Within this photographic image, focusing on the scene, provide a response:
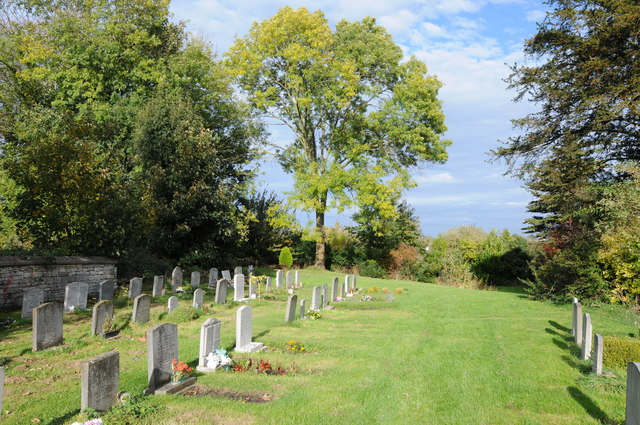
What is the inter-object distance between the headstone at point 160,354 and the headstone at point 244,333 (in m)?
2.14

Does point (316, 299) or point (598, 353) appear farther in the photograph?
point (316, 299)

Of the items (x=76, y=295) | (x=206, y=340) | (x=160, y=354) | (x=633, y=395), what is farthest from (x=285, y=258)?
(x=633, y=395)

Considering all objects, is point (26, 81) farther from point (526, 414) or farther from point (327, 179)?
point (526, 414)

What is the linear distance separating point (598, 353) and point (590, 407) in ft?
4.99

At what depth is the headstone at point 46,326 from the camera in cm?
970

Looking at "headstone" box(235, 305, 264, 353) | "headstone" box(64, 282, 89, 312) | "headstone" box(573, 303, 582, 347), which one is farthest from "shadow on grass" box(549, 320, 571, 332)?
"headstone" box(64, 282, 89, 312)

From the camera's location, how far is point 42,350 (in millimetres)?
9734

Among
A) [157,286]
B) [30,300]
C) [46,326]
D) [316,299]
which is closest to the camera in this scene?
[46,326]

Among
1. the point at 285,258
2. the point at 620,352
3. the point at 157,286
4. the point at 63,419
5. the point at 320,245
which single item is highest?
the point at 320,245

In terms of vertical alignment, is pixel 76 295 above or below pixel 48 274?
below

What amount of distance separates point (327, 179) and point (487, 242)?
11576 mm

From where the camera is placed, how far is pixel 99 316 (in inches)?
436

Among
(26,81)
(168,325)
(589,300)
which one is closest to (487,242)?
(589,300)

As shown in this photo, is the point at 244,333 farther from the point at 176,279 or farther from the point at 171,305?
the point at 176,279
